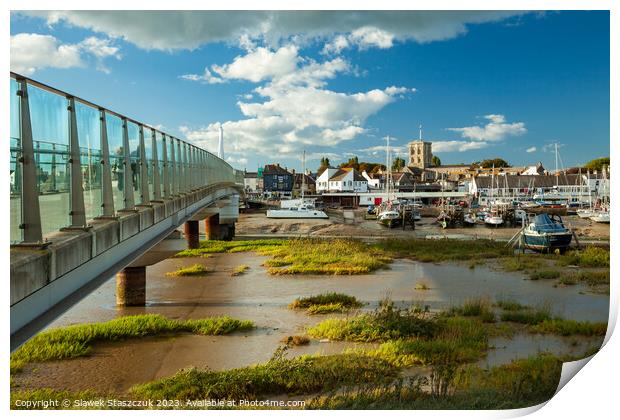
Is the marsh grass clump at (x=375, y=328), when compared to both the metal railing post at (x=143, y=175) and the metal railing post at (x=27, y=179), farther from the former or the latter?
the metal railing post at (x=27, y=179)

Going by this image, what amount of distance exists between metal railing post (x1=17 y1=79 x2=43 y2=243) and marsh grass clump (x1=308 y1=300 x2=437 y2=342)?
10017mm

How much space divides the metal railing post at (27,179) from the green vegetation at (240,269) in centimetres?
2169

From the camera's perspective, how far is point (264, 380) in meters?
11.2

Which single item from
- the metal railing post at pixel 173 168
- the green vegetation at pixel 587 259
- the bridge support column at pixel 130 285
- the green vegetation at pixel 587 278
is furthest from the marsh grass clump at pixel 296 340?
the green vegetation at pixel 587 259

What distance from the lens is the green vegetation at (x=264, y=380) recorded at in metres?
10.8

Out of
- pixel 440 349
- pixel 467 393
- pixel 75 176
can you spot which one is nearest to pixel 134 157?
pixel 75 176

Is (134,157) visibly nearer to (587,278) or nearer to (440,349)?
(440,349)

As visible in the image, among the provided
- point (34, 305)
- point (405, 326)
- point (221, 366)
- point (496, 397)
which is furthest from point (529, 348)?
point (34, 305)

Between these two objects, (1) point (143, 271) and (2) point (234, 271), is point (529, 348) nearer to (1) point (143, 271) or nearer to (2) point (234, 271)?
(1) point (143, 271)

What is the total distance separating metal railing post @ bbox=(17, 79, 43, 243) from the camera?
604 centimetres

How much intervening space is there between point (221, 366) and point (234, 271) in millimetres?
16274

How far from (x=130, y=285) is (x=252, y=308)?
171 inches

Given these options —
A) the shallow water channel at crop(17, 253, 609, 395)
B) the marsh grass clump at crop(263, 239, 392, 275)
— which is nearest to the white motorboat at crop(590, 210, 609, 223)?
the marsh grass clump at crop(263, 239, 392, 275)

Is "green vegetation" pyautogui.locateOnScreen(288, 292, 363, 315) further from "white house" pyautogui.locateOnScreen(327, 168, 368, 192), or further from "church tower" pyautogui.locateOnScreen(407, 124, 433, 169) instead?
"church tower" pyautogui.locateOnScreen(407, 124, 433, 169)
